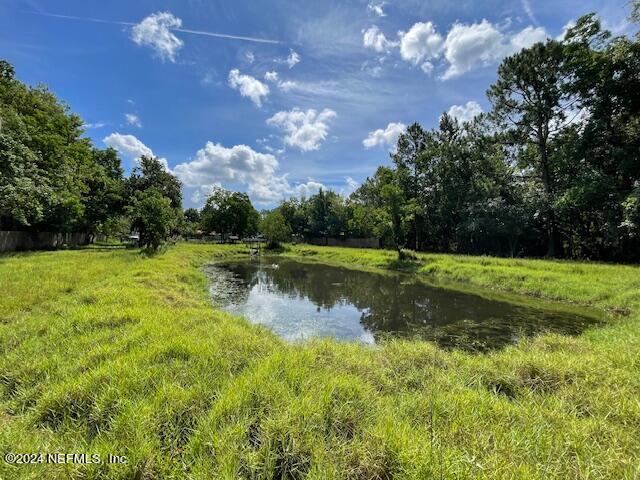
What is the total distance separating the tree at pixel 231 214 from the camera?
48906mm

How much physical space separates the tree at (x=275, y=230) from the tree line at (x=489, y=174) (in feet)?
37.7

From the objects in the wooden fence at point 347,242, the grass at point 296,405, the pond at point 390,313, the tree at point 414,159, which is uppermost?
the tree at point 414,159

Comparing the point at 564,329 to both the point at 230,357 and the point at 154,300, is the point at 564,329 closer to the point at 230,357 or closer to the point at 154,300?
the point at 230,357

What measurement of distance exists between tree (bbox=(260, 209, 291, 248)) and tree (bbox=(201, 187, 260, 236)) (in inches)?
328

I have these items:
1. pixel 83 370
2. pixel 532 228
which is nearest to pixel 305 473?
pixel 83 370

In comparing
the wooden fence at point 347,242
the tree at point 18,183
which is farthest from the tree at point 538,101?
the tree at point 18,183

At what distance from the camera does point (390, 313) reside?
10.4m

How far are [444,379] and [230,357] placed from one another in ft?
10.3

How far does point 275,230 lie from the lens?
137 feet

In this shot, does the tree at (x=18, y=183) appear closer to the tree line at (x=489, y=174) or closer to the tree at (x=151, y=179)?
the tree line at (x=489, y=174)

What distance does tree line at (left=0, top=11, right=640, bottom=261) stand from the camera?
16834 mm

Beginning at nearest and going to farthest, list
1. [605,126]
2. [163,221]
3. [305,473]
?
[305,473] → [605,126] → [163,221]

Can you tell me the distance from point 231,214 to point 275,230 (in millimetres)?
11346

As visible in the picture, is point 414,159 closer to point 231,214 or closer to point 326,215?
point 326,215
